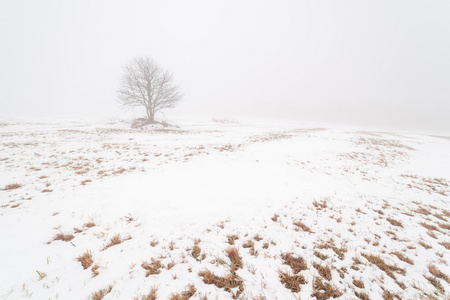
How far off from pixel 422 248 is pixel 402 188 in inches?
202

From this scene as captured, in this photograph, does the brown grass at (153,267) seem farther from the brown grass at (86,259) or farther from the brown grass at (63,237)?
the brown grass at (63,237)

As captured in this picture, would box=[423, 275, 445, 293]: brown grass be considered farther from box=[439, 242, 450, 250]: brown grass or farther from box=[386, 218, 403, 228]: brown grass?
box=[386, 218, 403, 228]: brown grass

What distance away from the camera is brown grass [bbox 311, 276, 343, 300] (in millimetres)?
3076

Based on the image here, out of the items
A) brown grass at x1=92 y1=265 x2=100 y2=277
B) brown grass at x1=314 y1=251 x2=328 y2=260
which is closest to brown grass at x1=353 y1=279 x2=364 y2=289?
brown grass at x1=314 y1=251 x2=328 y2=260

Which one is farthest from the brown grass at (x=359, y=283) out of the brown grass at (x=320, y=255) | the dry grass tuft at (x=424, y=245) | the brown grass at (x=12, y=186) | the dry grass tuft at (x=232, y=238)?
the brown grass at (x=12, y=186)

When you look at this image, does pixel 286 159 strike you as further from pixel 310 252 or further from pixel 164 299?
pixel 164 299

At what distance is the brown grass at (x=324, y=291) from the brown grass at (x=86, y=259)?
4331 mm

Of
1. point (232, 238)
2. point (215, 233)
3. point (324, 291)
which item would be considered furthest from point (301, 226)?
point (215, 233)

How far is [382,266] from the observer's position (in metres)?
3.67

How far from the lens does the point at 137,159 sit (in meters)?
10.2

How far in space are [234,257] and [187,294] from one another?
115 centimetres

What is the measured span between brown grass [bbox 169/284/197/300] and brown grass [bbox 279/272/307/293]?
65.2 inches

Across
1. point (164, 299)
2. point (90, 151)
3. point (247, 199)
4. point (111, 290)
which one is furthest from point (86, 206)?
point (90, 151)

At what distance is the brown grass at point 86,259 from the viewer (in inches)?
137
